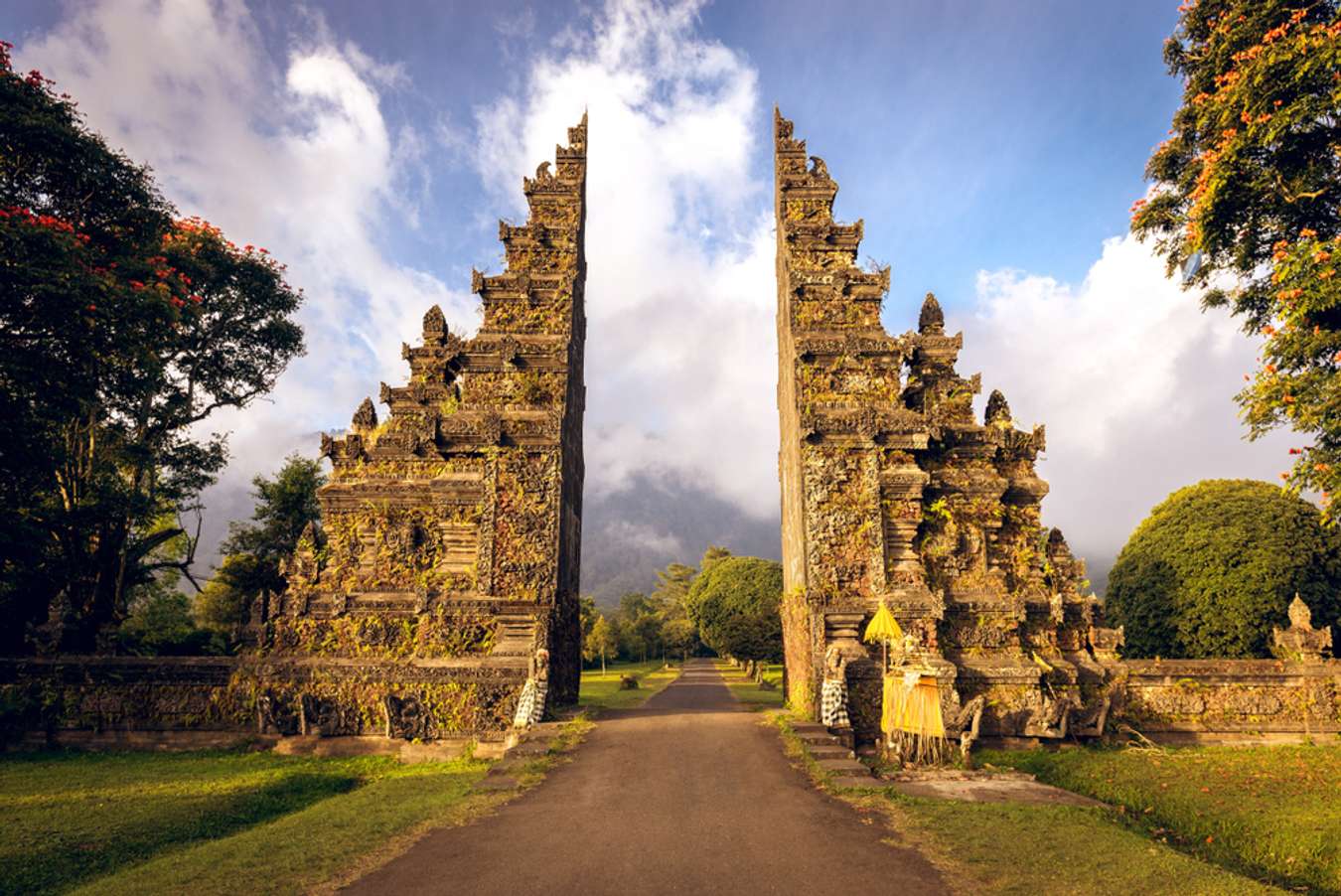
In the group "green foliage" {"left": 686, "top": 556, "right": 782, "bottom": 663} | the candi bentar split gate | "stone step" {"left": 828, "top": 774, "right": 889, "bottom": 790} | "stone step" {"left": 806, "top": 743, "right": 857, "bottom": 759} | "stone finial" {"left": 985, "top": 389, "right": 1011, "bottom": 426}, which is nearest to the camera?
"stone step" {"left": 828, "top": 774, "right": 889, "bottom": 790}

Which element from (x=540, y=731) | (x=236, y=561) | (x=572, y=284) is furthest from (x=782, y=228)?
(x=236, y=561)

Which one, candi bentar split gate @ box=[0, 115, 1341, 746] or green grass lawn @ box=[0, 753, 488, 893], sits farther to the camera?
candi bentar split gate @ box=[0, 115, 1341, 746]

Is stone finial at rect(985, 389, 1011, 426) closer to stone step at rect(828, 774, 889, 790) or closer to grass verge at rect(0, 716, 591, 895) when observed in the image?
stone step at rect(828, 774, 889, 790)

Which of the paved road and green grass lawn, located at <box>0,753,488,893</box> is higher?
Answer: the paved road

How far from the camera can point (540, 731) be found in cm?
1328

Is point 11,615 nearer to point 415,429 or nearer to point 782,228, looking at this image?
point 415,429

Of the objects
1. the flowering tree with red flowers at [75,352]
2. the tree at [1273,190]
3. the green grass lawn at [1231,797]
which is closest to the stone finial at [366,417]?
the flowering tree with red flowers at [75,352]

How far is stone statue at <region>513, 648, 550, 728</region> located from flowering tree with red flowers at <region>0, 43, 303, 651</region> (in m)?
10.3

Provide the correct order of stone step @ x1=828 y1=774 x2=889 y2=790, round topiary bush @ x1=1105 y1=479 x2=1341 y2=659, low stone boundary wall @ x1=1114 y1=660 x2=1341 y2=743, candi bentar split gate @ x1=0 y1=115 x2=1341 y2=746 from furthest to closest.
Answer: round topiary bush @ x1=1105 y1=479 x2=1341 y2=659 < low stone boundary wall @ x1=1114 y1=660 x2=1341 y2=743 < candi bentar split gate @ x1=0 y1=115 x2=1341 y2=746 < stone step @ x1=828 y1=774 x2=889 y2=790

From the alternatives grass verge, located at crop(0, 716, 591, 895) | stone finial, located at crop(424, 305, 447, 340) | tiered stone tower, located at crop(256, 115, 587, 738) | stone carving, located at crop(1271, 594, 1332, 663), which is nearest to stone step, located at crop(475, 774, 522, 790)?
grass verge, located at crop(0, 716, 591, 895)

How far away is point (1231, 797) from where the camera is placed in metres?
11.3

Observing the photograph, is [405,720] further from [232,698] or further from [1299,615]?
[1299,615]

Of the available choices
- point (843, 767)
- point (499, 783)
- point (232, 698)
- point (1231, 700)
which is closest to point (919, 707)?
point (843, 767)

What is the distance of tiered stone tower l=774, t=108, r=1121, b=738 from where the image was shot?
15.6m
